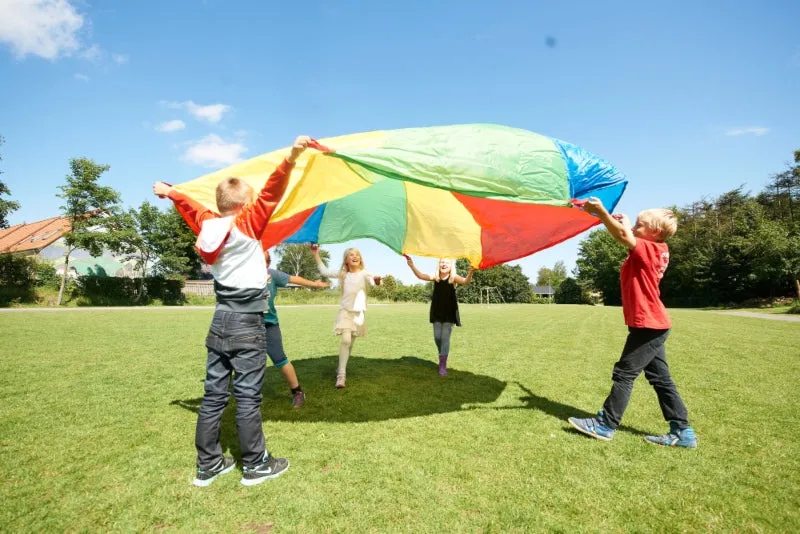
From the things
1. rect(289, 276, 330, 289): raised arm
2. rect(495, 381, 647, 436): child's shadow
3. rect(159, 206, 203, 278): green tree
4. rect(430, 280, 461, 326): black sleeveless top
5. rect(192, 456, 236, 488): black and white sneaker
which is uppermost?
rect(159, 206, 203, 278): green tree

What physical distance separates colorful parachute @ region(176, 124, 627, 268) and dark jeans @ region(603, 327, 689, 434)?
1488mm

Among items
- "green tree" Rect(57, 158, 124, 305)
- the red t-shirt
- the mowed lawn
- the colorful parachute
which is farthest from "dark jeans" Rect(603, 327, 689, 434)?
"green tree" Rect(57, 158, 124, 305)

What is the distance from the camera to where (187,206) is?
3527 mm

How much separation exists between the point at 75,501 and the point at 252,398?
50.2 inches

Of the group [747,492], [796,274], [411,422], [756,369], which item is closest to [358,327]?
[411,422]

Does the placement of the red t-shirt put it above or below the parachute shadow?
above

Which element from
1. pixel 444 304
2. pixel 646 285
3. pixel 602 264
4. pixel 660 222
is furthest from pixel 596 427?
pixel 602 264

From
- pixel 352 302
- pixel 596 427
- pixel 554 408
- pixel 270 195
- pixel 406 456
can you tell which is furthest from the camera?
pixel 352 302

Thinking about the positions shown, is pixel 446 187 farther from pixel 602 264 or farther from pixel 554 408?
pixel 602 264

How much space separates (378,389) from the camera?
5.88m

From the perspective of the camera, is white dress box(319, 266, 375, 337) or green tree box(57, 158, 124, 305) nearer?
white dress box(319, 266, 375, 337)

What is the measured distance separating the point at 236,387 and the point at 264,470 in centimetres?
68

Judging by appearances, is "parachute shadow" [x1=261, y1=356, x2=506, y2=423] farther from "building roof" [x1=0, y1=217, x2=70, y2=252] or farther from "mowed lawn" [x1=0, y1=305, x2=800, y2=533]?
"building roof" [x1=0, y1=217, x2=70, y2=252]

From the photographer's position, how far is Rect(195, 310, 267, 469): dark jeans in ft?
10.1
